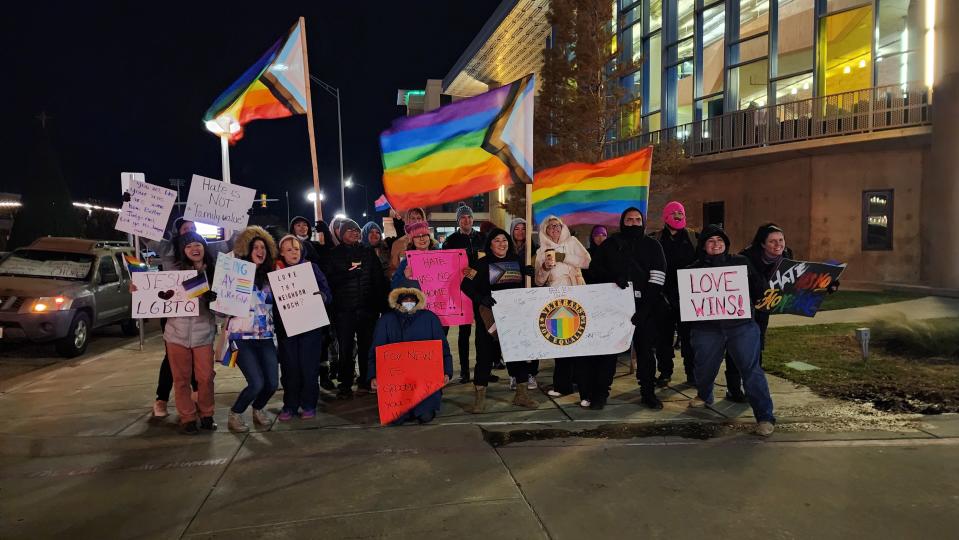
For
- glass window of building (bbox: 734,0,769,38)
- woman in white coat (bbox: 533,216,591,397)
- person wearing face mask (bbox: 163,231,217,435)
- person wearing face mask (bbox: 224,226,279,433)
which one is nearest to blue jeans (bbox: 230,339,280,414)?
person wearing face mask (bbox: 224,226,279,433)

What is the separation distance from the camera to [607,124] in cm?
1496

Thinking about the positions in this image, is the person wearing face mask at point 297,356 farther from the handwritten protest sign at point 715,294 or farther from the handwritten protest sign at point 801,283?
the handwritten protest sign at point 801,283

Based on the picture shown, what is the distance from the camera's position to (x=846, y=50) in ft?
55.3

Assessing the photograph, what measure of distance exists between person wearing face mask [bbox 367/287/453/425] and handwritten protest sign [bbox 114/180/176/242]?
264 cm

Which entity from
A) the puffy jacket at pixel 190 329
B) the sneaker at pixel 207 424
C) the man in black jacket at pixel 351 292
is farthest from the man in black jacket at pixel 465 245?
the sneaker at pixel 207 424

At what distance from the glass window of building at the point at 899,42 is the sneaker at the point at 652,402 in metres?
14.1

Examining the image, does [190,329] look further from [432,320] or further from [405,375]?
[432,320]

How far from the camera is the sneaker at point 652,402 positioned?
6.13m

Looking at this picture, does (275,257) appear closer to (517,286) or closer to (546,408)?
(517,286)

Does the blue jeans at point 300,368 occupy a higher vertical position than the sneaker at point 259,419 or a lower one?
higher

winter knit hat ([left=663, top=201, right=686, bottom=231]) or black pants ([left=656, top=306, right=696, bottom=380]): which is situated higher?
winter knit hat ([left=663, top=201, right=686, bottom=231])

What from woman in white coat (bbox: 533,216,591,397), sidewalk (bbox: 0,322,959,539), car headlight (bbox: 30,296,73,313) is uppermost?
woman in white coat (bbox: 533,216,591,397)

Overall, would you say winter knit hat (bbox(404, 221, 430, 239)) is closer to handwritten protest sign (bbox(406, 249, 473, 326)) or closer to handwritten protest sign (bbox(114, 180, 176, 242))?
handwritten protest sign (bbox(406, 249, 473, 326))

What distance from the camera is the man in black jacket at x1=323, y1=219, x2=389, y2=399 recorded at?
6520mm
